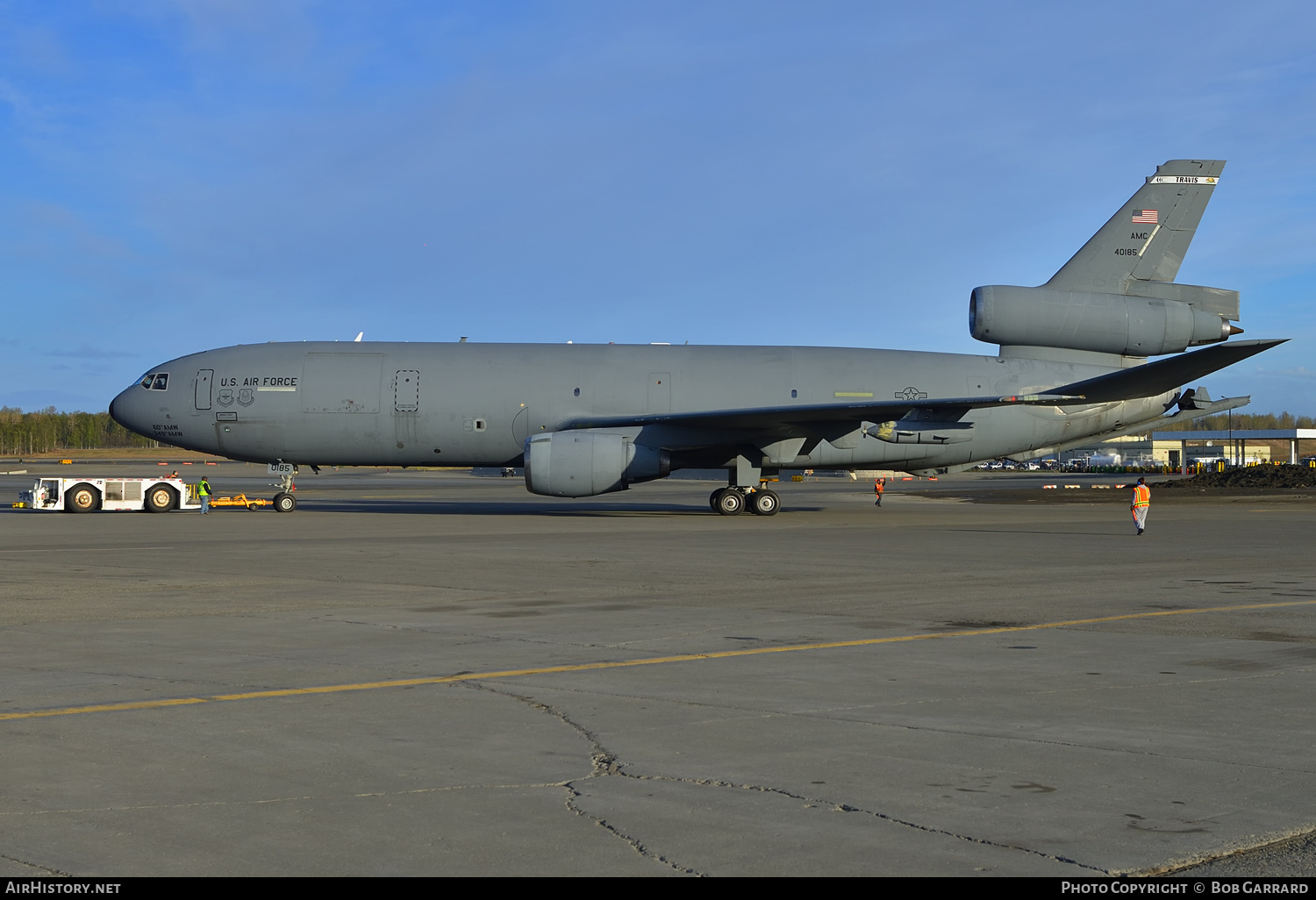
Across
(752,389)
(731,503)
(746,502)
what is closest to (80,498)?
(731,503)

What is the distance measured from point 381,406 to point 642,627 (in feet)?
61.7

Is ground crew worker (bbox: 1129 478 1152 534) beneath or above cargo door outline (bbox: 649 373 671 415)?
beneath

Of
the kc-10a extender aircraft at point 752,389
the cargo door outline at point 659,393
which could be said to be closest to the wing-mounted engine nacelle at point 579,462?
the kc-10a extender aircraft at point 752,389

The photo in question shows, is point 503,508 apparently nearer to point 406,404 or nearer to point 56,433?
point 406,404

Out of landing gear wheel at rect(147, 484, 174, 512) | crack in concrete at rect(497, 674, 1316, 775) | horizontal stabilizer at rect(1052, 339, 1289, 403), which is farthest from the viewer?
landing gear wheel at rect(147, 484, 174, 512)

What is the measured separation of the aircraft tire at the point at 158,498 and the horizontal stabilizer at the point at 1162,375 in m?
23.5

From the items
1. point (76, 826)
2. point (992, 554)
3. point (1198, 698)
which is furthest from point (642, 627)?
point (992, 554)

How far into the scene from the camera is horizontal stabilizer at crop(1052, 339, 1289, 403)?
2364 centimetres

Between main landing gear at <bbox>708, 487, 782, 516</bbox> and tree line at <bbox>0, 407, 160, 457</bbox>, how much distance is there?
502 feet

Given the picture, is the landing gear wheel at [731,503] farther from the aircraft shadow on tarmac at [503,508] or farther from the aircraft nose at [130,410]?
the aircraft nose at [130,410]

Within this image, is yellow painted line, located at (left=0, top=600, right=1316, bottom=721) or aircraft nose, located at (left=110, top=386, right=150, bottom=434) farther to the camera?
aircraft nose, located at (left=110, top=386, right=150, bottom=434)

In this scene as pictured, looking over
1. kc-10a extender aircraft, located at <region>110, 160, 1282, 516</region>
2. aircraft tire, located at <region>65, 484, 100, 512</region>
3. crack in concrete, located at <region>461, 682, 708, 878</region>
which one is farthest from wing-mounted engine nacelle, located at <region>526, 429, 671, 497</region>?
crack in concrete, located at <region>461, 682, 708, 878</region>

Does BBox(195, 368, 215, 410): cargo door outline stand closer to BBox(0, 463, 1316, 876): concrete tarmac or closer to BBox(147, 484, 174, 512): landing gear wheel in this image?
BBox(147, 484, 174, 512): landing gear wheel
